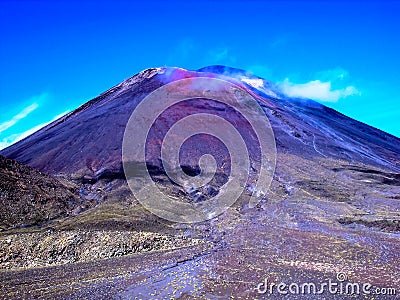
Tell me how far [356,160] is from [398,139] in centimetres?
5008

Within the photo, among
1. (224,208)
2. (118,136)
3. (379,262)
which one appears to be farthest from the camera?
(118,136)

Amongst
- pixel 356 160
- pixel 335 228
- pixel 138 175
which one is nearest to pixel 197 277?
pixel 335 228

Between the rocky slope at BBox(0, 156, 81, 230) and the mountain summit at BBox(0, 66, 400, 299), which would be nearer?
the mountain summit at BBox(0, 66, 400, 299)

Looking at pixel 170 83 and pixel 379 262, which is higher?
pixel 170 83

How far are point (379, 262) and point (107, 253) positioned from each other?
15648 mm

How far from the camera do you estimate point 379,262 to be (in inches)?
763

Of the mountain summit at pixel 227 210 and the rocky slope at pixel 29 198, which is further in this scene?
the rocky slope at pixel 29 198

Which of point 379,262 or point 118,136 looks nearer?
point 379,262

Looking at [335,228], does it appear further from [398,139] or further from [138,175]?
[398,139]

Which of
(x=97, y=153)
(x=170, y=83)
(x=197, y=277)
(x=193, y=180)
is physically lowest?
(x=197, y=277)

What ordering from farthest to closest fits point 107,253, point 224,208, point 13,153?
1. point 13,153
2. point 224,208
3. point 107,253

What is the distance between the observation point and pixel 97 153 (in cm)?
4994

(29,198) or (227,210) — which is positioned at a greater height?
(29,198)

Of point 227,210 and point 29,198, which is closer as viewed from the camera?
point 29,198
